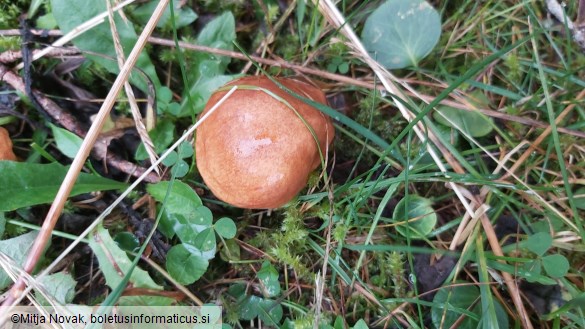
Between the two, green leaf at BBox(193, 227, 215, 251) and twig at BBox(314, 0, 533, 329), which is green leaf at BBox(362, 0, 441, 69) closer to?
twig at BBox(314, 0, 533, 329)

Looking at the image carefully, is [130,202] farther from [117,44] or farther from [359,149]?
[359,149]

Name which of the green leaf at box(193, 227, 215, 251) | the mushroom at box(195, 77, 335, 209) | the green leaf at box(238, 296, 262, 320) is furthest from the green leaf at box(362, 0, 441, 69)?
the green leaf at box(238, 296, 262, 320)

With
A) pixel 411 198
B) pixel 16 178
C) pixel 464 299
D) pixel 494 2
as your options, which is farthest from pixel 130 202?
pixel 494 2

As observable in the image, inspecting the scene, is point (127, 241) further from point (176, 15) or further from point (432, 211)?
point (432, 211)

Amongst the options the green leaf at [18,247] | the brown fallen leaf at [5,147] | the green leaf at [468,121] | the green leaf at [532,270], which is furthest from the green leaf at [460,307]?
the brown fallen leaf at [5,147]

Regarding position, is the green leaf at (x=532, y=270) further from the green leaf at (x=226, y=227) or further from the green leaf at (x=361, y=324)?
the green leaf at (x=226, y=227)

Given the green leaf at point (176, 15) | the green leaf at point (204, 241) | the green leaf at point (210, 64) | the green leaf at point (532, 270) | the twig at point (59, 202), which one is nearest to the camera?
the twig at point (59, 202)

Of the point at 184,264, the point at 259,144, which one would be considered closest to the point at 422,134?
the point at 259,144
